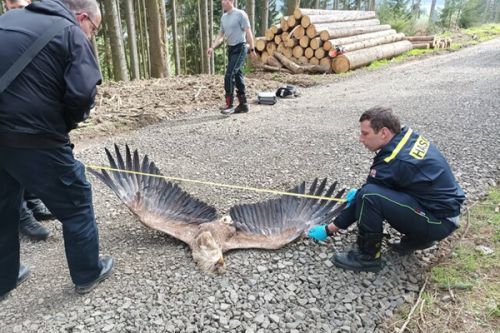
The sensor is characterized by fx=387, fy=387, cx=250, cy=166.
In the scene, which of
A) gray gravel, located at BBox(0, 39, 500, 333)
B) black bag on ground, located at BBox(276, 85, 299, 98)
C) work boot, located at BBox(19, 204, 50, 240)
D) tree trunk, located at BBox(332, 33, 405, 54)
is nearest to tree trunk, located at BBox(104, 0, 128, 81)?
→ black bag on ground, located at BBox(276, 85, 299, 98)

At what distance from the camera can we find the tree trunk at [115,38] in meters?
9.84

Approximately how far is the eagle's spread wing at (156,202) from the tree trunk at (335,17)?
10316 millimetres

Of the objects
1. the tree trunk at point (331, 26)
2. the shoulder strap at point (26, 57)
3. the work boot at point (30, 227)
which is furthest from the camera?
the tree trunk at point (331, 26)

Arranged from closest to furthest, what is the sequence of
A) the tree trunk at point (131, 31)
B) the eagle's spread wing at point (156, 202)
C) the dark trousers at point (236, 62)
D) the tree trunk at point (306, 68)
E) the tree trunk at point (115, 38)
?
1. the eagle's spread wing at point (156, 202)
2. the dark trousers at point (236, 62)
3. the tree trunk at point (115, 38)
4. the tree trunk at point (131, 31)
5. the tree trunk at point (306, 68)

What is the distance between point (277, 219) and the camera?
122 inches

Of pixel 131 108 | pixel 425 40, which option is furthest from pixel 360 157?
pixel 425 40

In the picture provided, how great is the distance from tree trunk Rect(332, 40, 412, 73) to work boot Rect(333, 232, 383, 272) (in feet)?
33.4

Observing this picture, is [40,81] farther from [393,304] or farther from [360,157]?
[360,157]

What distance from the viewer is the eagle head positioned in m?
2.73

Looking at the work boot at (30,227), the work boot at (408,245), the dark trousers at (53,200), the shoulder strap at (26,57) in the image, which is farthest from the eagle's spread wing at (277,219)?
the shoulder strap at (26,57)

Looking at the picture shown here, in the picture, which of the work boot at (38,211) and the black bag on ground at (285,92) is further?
the black bag on ground at (285,92)

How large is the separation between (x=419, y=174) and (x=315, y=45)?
412 inches

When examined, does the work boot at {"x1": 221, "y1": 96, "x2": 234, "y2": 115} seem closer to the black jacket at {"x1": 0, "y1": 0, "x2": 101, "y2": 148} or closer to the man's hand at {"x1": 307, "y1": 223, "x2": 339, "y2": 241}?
the man's hand at {"x1": 307, "y1": 223, "x2": 339, "y2": 241}

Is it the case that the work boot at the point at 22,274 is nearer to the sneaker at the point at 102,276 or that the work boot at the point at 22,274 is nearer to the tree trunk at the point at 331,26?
the sneaker at the point at 102,276
